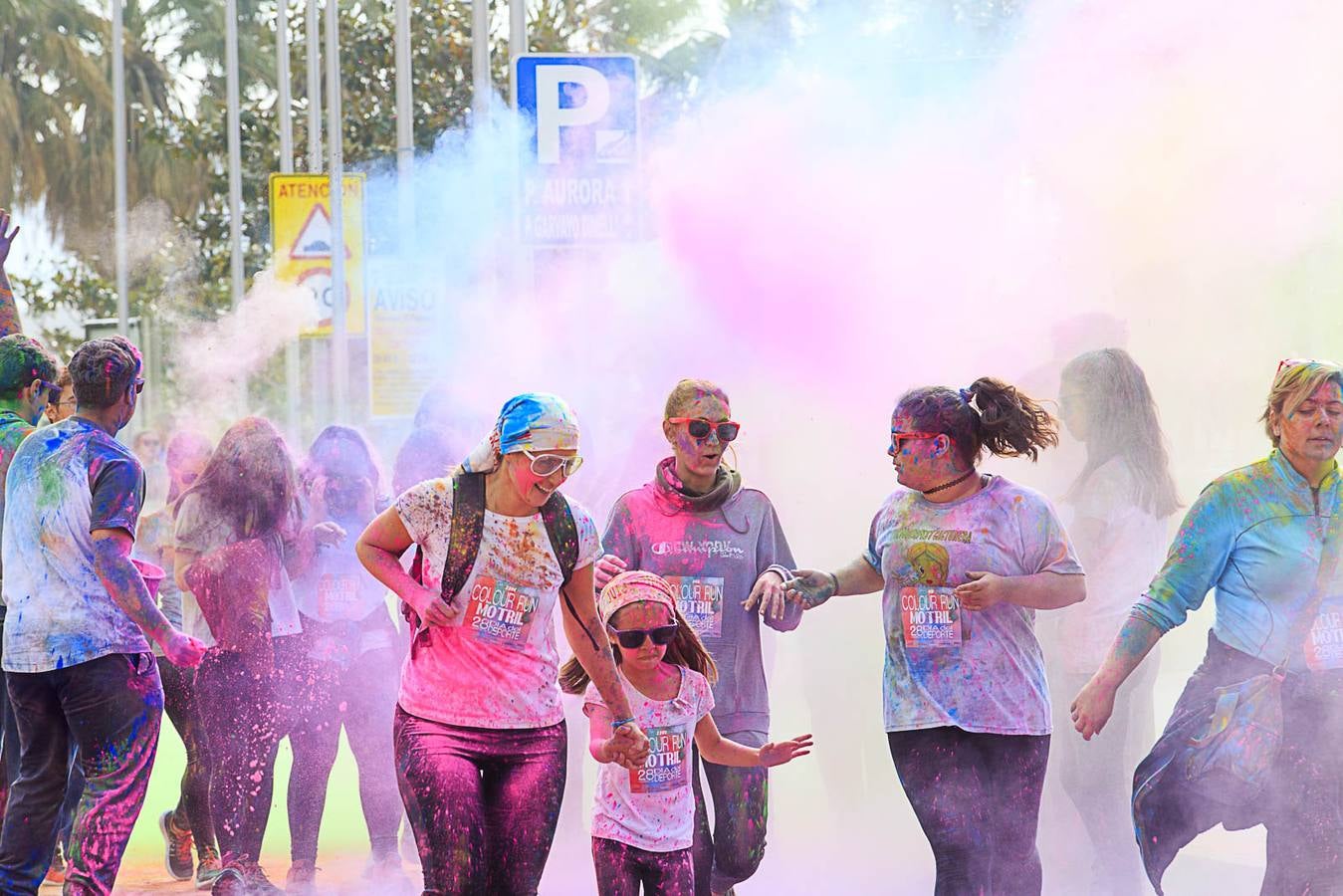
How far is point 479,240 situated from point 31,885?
14.3 metres

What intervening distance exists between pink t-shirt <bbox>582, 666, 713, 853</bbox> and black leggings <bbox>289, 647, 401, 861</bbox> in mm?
2439

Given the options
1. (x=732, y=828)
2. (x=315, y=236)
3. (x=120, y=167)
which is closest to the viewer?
(x=732, y=828)

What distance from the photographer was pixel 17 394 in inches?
256

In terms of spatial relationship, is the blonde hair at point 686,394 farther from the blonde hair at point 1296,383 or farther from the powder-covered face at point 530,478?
the blonde hair at point 1296,383

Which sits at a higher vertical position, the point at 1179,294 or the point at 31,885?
the point at 1179,294

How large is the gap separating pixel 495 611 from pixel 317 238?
53.6 ft

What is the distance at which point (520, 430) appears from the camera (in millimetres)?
5105

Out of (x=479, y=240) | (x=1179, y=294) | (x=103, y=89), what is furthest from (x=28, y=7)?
(x=1179, y=294)

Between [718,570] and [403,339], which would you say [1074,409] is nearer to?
[718,570]

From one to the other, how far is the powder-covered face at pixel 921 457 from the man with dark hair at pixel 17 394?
2822 millimetres

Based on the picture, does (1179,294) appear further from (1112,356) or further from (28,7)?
(28,7)

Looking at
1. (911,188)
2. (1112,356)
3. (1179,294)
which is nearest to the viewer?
(1112,356)

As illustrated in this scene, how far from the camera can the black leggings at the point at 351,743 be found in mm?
7609

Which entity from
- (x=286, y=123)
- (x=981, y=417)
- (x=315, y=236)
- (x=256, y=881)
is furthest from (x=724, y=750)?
(x=286, y=123)
